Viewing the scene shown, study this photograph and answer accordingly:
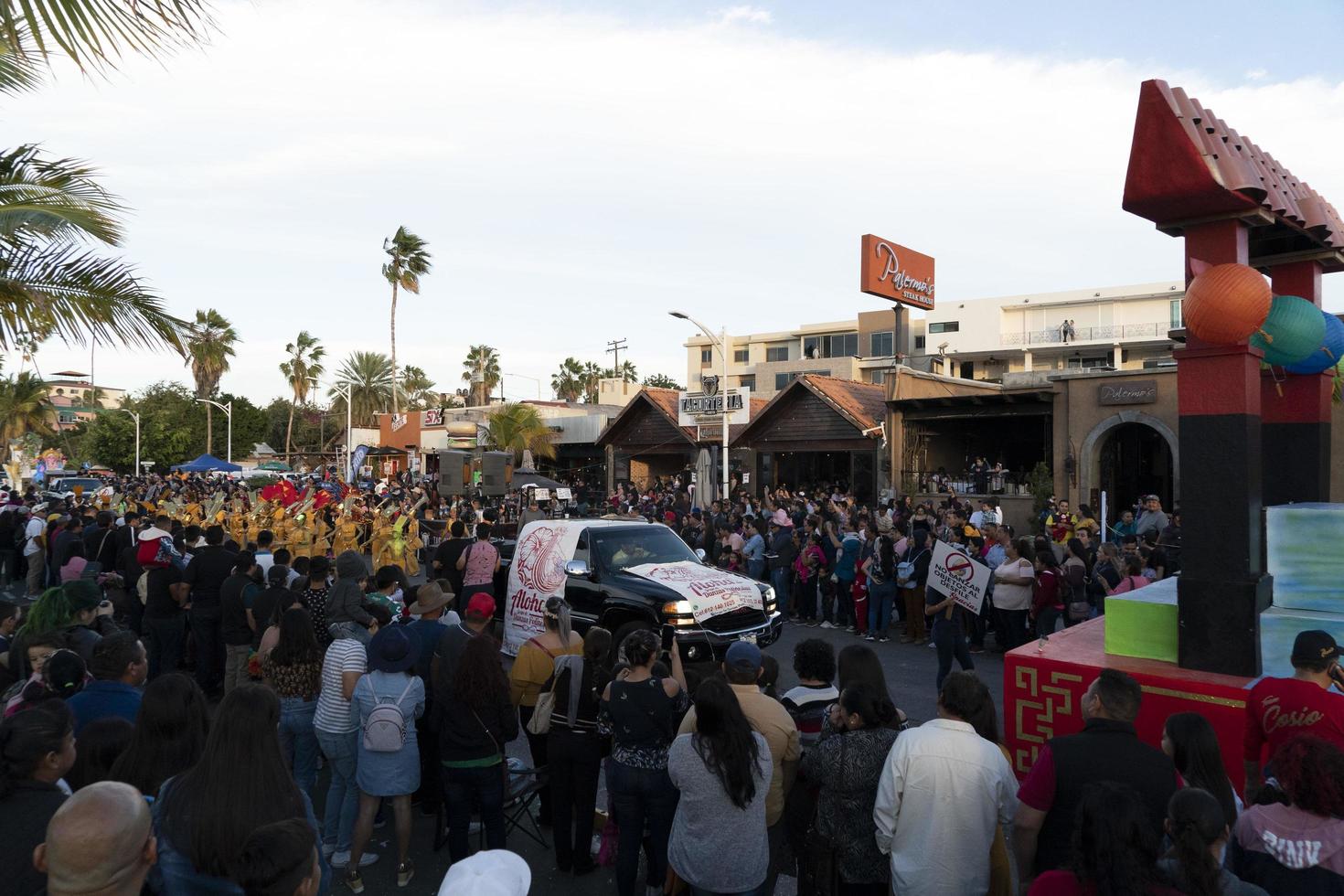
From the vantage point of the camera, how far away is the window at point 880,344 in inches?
1999

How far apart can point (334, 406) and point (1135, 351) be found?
64.0 m

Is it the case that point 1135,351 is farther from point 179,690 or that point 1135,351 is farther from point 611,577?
point 179,690

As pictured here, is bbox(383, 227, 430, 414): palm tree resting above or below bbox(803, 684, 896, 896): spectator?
above

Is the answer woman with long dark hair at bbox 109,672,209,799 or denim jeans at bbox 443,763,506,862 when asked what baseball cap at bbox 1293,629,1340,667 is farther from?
woman with long dark hair at bbox 109,672,209,799

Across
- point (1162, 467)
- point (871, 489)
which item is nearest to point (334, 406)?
point (871, 489)

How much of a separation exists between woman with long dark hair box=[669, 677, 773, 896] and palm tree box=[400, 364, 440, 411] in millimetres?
73762

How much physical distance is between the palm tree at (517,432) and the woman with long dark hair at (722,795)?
1349 inches

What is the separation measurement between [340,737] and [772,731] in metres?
2.77

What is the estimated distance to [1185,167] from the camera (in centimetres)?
584

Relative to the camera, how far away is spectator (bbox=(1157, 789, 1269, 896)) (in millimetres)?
2619

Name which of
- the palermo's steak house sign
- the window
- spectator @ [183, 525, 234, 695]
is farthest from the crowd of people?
the window

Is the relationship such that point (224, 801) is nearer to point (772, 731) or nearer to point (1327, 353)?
point (772, 731)

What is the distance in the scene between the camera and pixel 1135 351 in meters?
49.3

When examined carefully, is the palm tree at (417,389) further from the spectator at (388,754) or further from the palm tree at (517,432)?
the spectator at (388,754)
